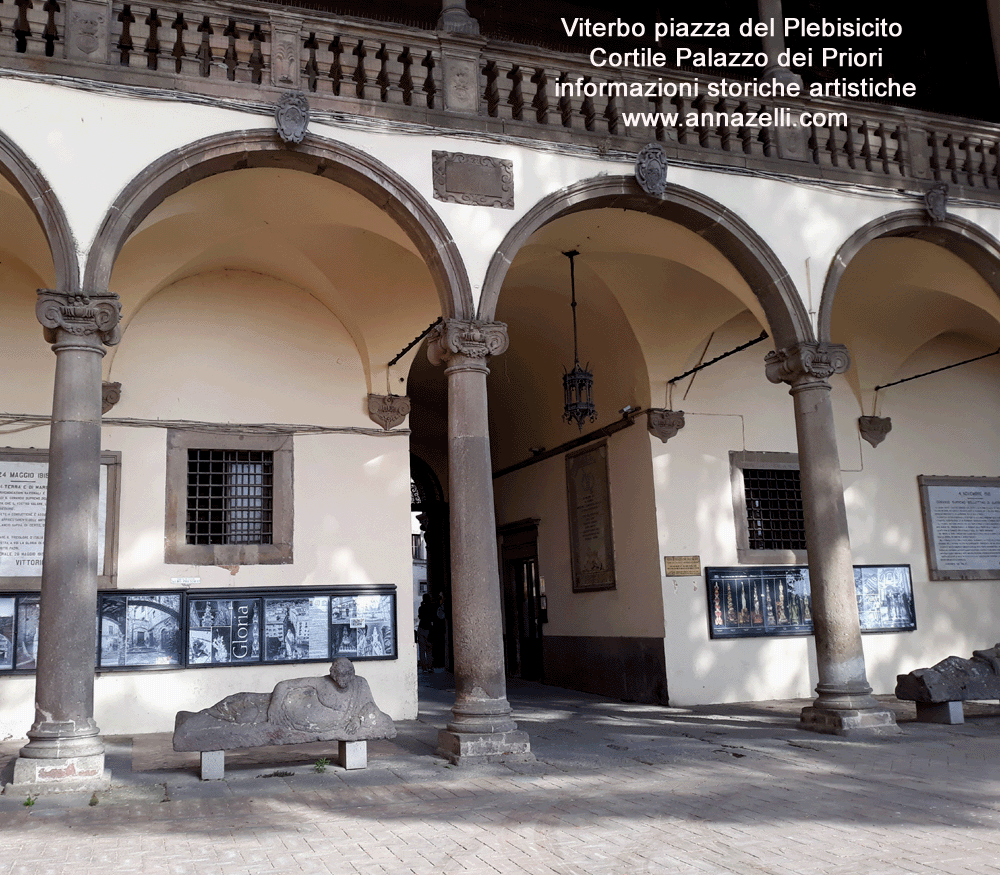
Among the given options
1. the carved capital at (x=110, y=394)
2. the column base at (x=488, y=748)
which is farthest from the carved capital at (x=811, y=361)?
the carved capital at (x=110, y=394)

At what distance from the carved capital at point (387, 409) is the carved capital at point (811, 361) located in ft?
13.6

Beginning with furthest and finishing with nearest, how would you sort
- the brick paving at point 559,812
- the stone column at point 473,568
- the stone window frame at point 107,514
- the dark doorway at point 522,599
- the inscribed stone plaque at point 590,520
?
the dark doorway at point 522,599
the inscribed stone plaque at point 590,520
the stone window frame at point 107,514
the stone column at point 473,568
the brick paving at point 559,812

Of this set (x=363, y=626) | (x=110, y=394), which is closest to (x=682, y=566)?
(x=363, y=626)

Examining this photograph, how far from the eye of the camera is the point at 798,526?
1257 centimetres

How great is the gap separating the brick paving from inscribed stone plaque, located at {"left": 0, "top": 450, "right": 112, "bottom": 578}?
226 centimetres

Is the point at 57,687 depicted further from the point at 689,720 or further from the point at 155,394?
the point at 689,720

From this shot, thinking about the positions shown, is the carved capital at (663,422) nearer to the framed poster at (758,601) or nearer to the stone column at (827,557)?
the framed poster at (758,601)

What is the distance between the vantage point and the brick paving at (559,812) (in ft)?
15.3

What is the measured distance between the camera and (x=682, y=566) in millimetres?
11531

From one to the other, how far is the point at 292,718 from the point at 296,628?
320 cm

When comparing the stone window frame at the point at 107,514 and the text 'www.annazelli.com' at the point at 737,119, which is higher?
the text 'www.annazelli.com' at the point at 737,119

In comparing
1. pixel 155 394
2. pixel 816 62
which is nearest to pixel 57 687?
pixel 155 394

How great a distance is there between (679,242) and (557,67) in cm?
217

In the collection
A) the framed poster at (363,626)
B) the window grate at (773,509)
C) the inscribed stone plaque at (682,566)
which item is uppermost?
the window grate at (773,509)
